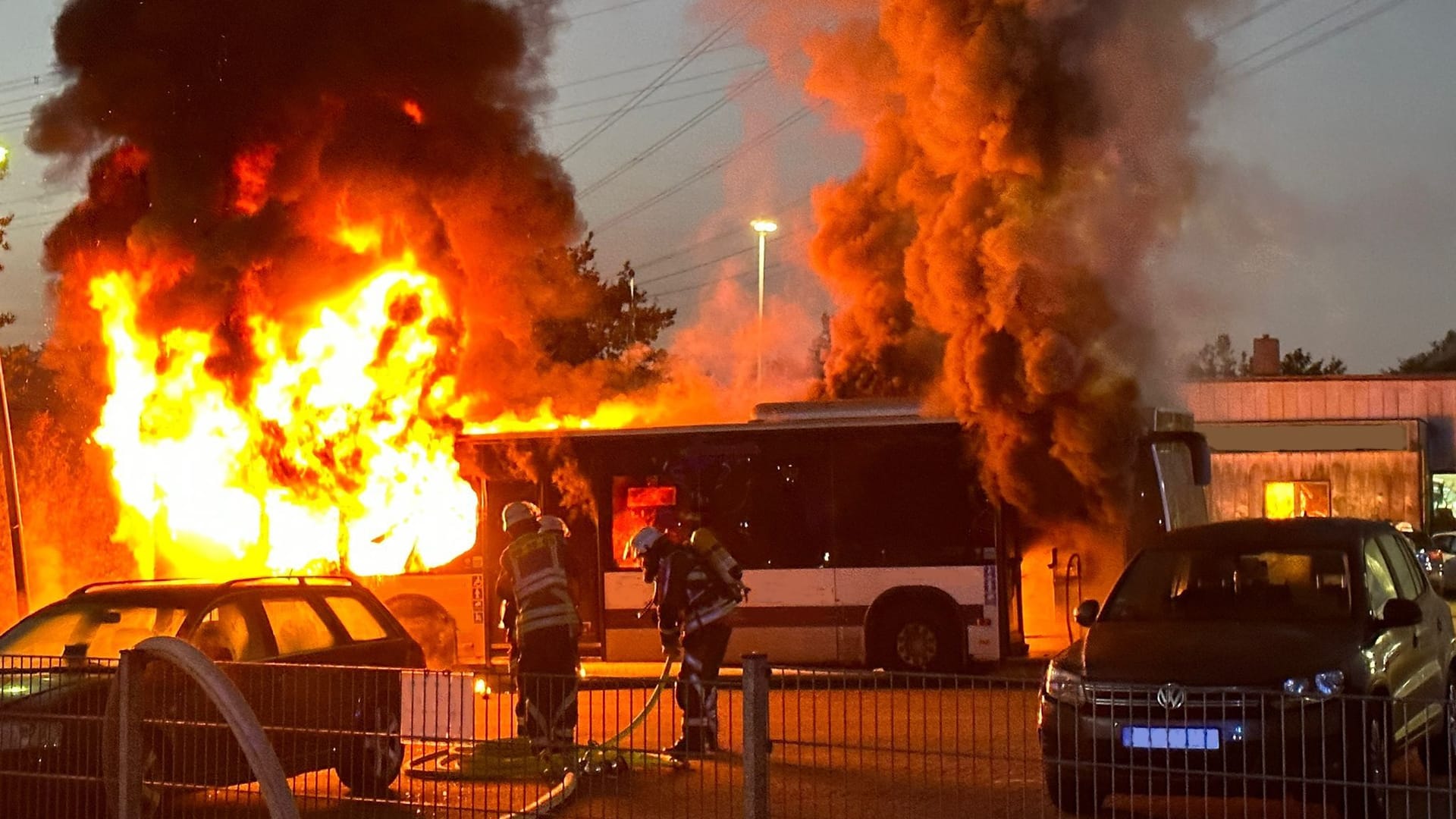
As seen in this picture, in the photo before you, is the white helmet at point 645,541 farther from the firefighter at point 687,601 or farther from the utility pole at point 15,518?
the utility pole at point 15,518

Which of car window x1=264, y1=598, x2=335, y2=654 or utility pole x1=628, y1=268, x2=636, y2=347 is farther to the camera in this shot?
utility pole x1=628, y1=268, x2=636, y2=347

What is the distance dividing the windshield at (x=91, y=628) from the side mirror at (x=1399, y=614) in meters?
6.73

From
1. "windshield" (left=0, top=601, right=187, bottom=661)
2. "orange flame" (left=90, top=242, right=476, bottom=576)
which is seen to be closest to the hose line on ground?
"windshield" (left=0, top=601, right=187, bottom=661)

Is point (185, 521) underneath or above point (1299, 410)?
underneath

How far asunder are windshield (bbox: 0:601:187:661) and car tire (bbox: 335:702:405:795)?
10.4ft

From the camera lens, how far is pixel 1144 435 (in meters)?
17.2

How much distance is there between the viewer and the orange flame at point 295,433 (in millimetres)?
20703

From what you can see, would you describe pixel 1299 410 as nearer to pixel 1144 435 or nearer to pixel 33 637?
pixel 1144 435

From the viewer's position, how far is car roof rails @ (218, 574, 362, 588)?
383 inches

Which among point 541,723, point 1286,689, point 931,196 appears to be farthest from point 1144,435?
point 541,723

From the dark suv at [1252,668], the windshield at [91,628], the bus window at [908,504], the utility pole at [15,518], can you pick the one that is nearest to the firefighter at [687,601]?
the dark suv at [1252,668]

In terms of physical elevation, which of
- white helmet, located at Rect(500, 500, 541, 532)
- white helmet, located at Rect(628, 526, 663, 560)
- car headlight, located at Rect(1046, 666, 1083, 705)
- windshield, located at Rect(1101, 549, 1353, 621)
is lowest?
car headlight, located at Rect(1046, 666, 1083, 705)

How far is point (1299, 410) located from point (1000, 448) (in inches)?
1044

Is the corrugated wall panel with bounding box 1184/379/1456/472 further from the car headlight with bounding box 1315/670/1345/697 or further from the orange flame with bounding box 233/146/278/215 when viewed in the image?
the car headlight with bounding box 1315/670/1345/697
